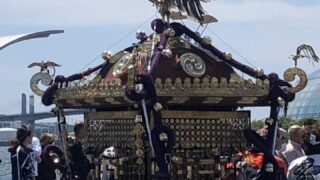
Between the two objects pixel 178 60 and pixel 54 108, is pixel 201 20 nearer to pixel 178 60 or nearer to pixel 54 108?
pixel 178 60

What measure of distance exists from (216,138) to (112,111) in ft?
3.21

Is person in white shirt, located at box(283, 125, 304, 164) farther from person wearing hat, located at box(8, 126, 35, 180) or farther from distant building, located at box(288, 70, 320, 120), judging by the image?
distant building, located at box(288, 70, 320, 120)

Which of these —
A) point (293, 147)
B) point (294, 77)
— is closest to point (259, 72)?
point (294, 77)

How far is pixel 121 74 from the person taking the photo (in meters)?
7.91

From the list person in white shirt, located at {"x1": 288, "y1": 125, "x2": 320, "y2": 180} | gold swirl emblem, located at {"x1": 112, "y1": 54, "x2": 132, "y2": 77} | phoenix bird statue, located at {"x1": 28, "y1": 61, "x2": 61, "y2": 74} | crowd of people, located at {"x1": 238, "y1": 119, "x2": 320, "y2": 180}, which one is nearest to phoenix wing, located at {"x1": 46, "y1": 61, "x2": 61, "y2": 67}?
phoenix bird statue, located at {"x1": 28, "y1": 61, "x2": 61, "y2": 74}

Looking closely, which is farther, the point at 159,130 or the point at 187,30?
the point at 187,30

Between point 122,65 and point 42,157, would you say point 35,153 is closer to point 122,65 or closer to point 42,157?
point 42,157

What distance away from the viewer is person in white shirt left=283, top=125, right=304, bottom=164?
994cm

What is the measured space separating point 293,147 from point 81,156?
272 centimetres

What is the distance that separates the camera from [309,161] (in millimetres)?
8125

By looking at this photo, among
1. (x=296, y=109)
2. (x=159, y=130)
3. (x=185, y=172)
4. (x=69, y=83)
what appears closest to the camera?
(x=159, y=130)

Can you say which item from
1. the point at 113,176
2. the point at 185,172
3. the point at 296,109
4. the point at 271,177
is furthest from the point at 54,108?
the point at 296,109

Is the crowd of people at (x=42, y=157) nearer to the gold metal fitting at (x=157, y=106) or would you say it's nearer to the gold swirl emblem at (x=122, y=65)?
the gold swirl emblem at (x=122, y=65)

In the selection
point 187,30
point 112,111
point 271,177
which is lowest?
point 271,177
